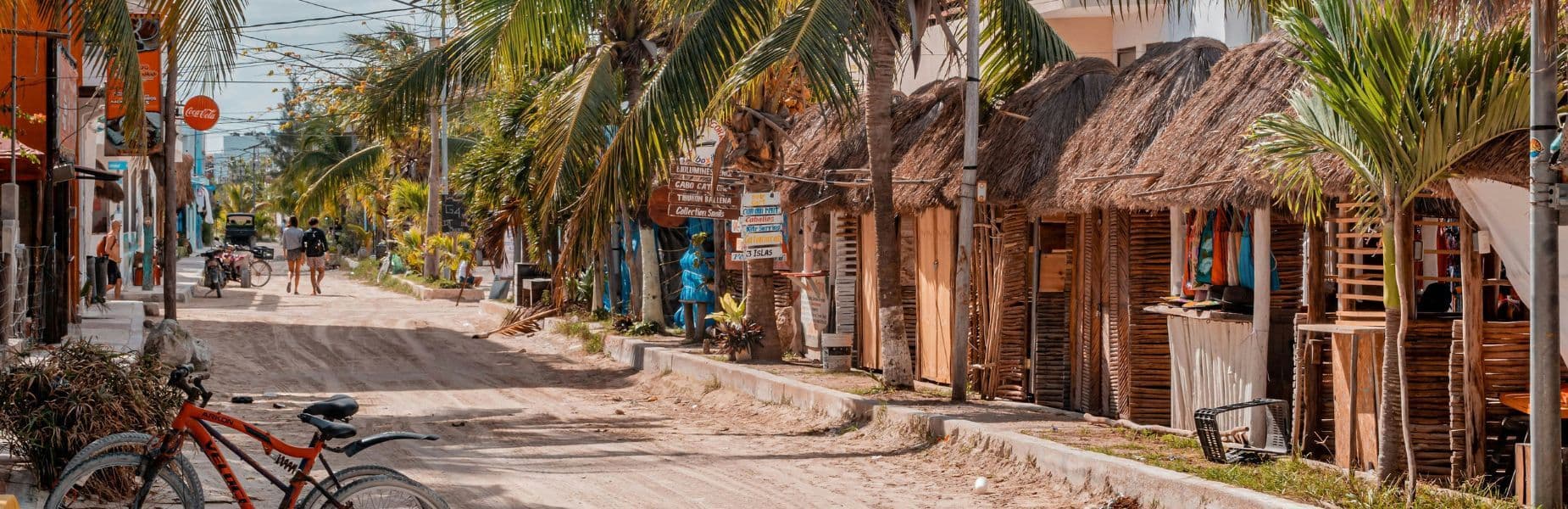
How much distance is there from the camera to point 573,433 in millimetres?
11695

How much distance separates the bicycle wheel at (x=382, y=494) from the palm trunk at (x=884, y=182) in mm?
7067

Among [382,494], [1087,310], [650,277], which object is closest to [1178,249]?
[1087,310]

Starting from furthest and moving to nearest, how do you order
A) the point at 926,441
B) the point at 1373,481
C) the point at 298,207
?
the point at 298,207
the point at 926,441
the point at 1373,481

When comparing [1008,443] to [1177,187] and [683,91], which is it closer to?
[1177,187]

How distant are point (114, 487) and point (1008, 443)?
5.46 metres

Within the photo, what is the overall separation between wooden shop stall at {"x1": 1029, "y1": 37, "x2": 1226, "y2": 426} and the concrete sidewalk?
3.35 ft

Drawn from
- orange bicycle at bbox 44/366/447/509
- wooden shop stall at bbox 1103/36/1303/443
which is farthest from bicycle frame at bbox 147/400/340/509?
wooden shop stall at bbox 1103/36/1303/443

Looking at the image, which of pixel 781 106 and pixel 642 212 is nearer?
pixel 781 106

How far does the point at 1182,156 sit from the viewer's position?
31.3 feet

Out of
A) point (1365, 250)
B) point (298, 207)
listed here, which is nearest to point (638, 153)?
point (1365, 250)

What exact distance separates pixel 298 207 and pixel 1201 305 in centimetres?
3022

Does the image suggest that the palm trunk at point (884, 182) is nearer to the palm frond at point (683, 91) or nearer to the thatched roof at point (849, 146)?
the thatched roof at point (849, 146)

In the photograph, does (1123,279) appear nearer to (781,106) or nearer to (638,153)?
(638,153)

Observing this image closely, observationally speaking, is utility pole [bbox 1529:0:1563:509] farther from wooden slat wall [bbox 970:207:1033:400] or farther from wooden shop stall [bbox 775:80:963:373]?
wooden shop stall [bbox 775:80:963:373]
